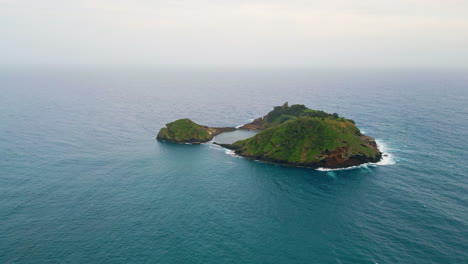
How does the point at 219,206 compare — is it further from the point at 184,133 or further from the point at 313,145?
the point at 184,133

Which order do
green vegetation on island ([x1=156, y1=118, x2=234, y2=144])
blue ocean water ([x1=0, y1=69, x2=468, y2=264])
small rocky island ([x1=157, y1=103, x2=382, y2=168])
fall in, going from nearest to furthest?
blue ocean water ([x1=0, y1=69, x2=468, y2=264]), small rocky island ([x1=157, y1=103, x2=382, y2=168]), green vegetation on island ([x1=156, y1=118, x2=234, y2=144])

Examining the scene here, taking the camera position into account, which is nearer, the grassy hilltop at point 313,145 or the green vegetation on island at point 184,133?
the grassy hilltop at point 313,145

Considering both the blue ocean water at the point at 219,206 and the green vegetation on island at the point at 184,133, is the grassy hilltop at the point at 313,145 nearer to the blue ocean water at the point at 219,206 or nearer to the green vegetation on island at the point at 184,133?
→ the blue ocean water at the point at 219,206

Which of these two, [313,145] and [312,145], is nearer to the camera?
[313,145]

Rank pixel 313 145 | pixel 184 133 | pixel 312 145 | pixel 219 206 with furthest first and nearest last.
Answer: pixel 184 133 → pixel 312 145 → pixel 313 145 → pixel 219 206

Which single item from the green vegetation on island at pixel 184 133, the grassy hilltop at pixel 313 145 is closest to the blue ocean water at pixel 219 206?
the grassy hilltop at pixel 313 145

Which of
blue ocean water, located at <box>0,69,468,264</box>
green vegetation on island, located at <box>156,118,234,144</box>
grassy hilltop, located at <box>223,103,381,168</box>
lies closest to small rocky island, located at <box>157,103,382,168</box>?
grassy hilltop, located at <box>223,103,381,168</box>

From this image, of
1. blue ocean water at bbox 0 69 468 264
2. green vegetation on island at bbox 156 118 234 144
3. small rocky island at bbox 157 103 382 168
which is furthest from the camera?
green vegetation on island at bbox 156 118 234 144

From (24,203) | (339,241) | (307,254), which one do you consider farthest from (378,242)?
(24,203)

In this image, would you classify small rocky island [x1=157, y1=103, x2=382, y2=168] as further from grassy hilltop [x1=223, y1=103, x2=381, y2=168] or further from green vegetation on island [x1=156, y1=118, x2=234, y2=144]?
green vegetation on island [x1=156, y1=118, x2=234, y2=144]

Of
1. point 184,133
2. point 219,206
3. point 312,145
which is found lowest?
point 219,206

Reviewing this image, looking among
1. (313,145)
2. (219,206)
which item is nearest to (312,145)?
(313,145)

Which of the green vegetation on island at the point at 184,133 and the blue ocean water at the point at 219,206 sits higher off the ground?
the green vegetation on island at the point at 184,133

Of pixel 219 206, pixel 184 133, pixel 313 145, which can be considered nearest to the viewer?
pixel 219 206
